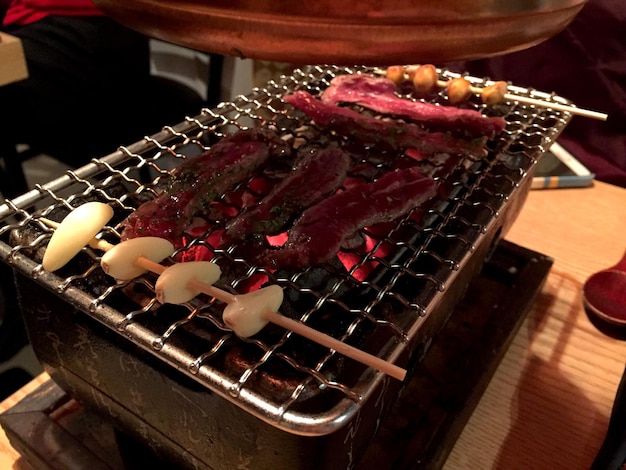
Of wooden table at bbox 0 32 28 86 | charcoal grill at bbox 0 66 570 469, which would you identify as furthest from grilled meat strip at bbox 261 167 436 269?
wooden table at bbox 0 32 28 86

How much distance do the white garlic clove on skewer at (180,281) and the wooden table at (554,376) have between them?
89 centimetres

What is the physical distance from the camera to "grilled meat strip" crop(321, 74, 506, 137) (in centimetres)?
179

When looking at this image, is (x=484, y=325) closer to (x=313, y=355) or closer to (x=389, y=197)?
(x=389, y=197)

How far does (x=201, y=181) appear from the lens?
1.46 meters

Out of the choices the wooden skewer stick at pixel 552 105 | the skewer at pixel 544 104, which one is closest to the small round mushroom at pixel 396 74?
the skewer at pixel 544 104

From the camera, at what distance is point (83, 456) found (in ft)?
4.68

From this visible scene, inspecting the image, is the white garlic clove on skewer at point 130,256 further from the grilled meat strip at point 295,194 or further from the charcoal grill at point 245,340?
the grilled meat strip at point 295,194

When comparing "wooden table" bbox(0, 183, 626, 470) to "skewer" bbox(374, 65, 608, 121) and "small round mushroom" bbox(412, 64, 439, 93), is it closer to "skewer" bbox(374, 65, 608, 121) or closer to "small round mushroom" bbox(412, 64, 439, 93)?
"skewer" bbox(374, 65, 608, 121)

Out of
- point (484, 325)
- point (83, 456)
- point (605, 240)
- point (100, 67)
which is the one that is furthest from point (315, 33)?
point (100, 67)

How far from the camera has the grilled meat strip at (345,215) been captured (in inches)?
48.7

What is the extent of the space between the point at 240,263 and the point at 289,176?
356mm

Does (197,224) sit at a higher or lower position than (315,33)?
lower

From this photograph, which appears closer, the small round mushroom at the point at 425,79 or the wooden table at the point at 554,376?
the wooden table at the point at 554,376

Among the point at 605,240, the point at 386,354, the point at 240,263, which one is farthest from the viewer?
the point at 605,240
